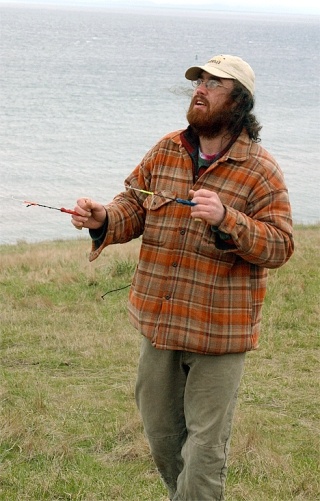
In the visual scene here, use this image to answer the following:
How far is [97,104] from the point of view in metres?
62.2

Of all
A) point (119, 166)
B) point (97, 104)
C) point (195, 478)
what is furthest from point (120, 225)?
point (97, 104)

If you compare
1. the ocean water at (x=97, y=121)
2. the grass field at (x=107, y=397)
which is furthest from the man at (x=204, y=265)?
the grass field at (x=107, y=397)

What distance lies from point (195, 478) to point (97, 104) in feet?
193

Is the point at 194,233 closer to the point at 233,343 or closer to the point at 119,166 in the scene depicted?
the point at 233,343

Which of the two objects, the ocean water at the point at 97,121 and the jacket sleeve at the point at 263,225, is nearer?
the jacket sleeve at the point at 263,225

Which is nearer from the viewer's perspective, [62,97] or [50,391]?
Answer: [50,391]

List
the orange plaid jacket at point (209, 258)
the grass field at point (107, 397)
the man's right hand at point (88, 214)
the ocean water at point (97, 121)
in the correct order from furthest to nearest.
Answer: the ocean water at point (97, 121)
the grass field at point (107, 397)
the man's right hand at point (88, 214)
the orange plaid jacket at point (209, 258)

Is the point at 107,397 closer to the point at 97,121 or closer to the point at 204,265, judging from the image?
the point at 204,265

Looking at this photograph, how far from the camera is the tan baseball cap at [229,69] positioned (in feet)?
14.1

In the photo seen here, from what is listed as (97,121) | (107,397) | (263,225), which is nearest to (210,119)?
(263,225)

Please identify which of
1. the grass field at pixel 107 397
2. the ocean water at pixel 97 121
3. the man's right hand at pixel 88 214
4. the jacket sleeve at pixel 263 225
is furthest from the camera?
the ocean water at pixel 97 121

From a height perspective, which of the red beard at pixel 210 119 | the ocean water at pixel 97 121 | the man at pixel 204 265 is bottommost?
the ocean water at pixel 97 121

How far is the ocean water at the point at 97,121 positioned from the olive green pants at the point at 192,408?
126 cm

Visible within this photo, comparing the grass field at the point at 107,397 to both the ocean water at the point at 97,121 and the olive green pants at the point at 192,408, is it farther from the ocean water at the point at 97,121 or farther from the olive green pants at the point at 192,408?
the ocean water at the point at 97,121
